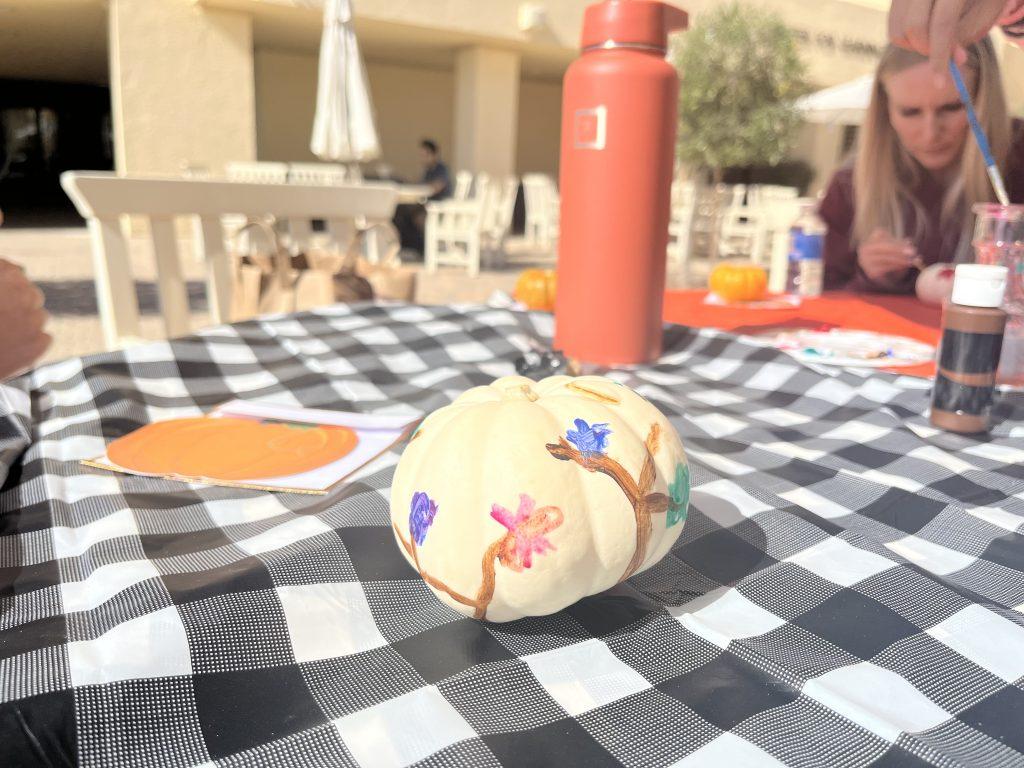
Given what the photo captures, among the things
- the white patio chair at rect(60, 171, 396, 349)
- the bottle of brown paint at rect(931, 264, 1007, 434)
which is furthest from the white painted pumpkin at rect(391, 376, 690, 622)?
the white patio chair at rect(60, 171, 396, 349)

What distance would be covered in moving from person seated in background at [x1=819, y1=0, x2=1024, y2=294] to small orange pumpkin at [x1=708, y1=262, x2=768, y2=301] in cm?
Answer: 31

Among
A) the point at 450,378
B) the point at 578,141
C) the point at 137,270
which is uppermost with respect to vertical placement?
the point at 578,141

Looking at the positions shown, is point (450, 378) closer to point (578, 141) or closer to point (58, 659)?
point (578, 141)

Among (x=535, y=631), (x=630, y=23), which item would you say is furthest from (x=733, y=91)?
(x=535, y=631)

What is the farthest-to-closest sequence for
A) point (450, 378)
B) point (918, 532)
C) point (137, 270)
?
point (137, 270) → point (450, 378) → point (918, 532)

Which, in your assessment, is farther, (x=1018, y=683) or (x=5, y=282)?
(x=5, y=282)

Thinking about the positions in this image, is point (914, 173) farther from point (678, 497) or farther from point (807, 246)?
point (678, 497)

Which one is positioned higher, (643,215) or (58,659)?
(643,215)

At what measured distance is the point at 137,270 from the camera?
6941 mm

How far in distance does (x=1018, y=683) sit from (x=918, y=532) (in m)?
0.24

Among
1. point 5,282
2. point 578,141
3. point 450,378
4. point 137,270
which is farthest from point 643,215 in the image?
point 137,270

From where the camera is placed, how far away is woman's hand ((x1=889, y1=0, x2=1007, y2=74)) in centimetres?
105

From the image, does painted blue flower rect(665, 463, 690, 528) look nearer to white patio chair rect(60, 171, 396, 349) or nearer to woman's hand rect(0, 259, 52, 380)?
woman's hand rect(0, 259, 52, 380)

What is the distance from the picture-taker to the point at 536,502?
0.53 m
